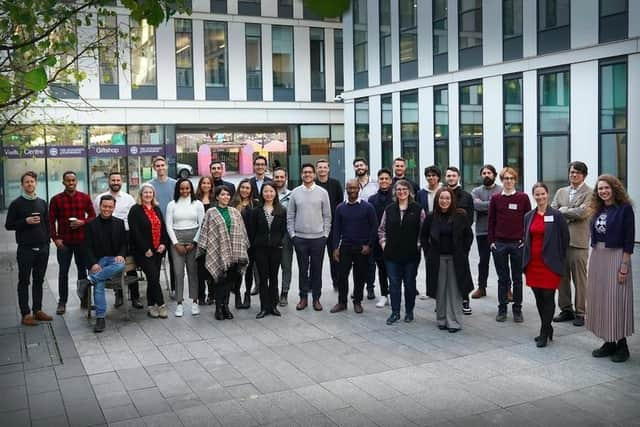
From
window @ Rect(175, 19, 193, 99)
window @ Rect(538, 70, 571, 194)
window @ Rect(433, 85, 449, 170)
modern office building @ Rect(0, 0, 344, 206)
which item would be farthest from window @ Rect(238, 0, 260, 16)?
window @ Rect(538, 70, 571, 194)

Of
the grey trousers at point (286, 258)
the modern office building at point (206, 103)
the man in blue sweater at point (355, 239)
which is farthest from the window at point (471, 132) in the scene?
the man in blue sweater at point (355, 239)

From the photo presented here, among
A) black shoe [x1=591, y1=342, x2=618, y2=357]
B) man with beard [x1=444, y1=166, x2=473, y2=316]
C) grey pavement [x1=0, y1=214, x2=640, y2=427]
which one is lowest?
grey pavement [x1=0, y1=214, x2=640, y2=427]

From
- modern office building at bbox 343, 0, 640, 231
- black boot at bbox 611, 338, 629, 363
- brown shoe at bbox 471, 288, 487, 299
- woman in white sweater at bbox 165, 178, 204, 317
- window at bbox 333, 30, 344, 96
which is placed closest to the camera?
black boot at bbox 611, 338, 629, 363

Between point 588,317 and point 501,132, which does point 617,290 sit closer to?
point 588,317

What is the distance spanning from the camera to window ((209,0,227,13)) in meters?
34.2

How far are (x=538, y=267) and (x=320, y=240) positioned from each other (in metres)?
3.37

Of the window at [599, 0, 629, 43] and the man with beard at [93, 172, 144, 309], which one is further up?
the window at [599, 0, 629, 43]

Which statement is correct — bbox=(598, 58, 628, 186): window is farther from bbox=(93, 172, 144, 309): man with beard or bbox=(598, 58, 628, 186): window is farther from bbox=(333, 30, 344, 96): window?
bbox=(333, 30, 344, 96): window

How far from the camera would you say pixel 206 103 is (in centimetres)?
3441

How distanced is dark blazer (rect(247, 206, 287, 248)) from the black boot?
15.3 feet

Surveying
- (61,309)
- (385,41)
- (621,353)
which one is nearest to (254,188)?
(61,309)

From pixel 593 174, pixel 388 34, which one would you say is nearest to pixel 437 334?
pixel 593 174

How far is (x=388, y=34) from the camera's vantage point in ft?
85.7

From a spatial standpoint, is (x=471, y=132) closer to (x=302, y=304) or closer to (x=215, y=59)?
(x=302, y=304)
